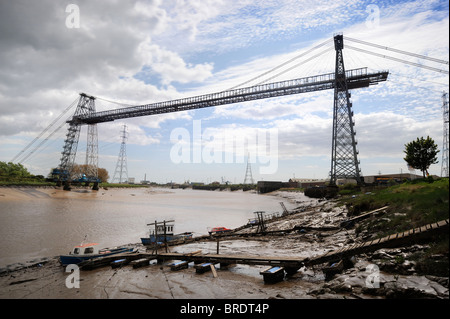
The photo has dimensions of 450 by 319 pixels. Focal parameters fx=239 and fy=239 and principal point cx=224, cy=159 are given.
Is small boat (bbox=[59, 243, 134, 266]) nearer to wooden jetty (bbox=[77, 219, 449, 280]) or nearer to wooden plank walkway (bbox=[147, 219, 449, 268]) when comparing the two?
wooden jetty (bbox=[77, 219, 449, 280])

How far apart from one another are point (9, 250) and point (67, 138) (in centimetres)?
5616

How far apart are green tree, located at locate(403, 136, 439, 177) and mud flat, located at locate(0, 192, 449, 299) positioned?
21202 mm

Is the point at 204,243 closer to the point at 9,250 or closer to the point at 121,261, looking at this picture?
the point at 121,261

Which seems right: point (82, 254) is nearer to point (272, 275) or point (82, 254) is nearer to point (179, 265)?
point (179, 265)

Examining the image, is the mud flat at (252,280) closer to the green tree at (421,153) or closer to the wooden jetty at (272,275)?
the wooden jetty at (272,275)

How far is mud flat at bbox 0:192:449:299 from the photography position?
22.8 feet

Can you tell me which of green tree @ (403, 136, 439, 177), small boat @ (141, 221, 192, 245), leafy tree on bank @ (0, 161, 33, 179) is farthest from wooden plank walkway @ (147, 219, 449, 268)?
leafy tree on bank @ (0, 161, 33, 179)

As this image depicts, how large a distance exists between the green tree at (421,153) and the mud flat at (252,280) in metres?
21.2

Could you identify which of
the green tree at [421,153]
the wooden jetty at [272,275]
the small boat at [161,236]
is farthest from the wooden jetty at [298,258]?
the green tree at [421,153]

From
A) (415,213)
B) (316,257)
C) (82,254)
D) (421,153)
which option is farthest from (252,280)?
(421,153)

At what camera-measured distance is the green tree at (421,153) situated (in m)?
29.3

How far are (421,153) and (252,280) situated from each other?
3053 centimetres

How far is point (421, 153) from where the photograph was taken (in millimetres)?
29750
